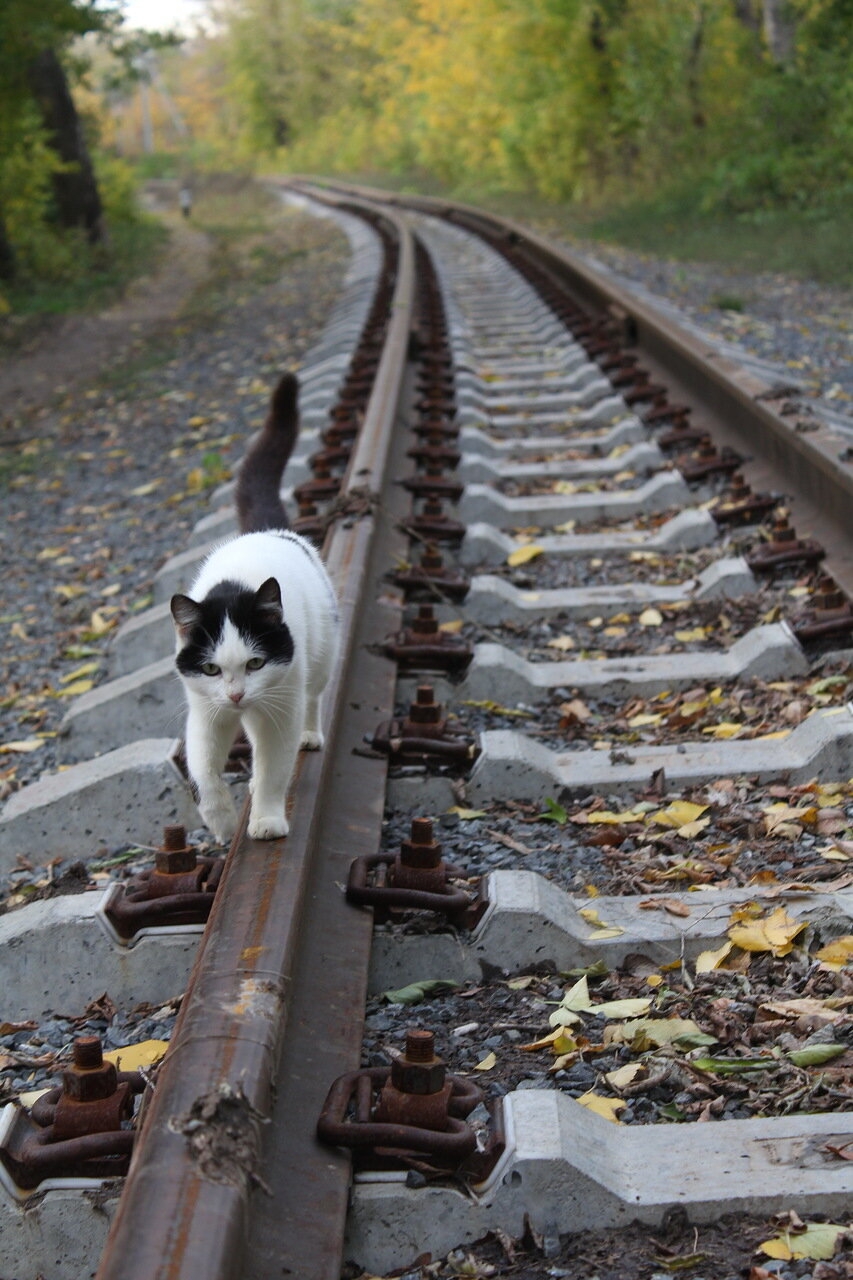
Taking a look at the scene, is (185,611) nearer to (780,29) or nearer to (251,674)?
(251,674)

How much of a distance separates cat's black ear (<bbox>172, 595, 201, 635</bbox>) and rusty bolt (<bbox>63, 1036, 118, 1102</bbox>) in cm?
112

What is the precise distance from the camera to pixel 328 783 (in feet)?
10.1

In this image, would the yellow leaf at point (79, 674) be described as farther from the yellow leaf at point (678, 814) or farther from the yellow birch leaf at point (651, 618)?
the yellow leaf at point (678, 814)

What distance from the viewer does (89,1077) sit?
6.45 ft

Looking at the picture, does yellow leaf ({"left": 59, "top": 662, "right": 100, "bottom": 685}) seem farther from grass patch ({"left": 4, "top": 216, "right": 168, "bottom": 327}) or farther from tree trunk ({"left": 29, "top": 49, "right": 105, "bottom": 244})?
tree trunk ({"left": 29, "top": 49, "right": 105, "bottom": 244})

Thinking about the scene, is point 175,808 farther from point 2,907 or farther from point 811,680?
point 811,680

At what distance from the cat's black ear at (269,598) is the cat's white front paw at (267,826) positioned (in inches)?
16.6

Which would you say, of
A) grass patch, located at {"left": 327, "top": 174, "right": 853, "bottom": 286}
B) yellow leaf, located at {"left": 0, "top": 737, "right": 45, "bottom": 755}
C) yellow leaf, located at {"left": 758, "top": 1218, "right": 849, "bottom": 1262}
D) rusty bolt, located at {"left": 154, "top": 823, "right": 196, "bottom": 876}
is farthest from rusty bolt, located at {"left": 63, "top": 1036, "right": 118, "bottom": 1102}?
grass patch, located at {"left": 327, "top": 174, "right": 853, "bottom": 286}

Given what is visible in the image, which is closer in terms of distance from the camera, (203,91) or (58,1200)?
(58,1200)

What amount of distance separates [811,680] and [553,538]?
163 cm

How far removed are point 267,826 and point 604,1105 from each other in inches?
34.6

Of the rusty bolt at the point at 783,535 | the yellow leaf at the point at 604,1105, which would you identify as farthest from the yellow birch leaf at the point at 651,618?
the yellow leaf at the point at 604,1105

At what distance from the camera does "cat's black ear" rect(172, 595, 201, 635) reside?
2.91 metres

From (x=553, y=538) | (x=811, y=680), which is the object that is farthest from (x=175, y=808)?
(x=553, y=538)
